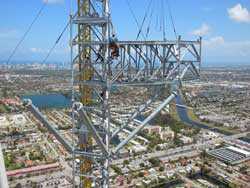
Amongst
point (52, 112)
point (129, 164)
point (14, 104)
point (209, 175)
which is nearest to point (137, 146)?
point (129, 164)

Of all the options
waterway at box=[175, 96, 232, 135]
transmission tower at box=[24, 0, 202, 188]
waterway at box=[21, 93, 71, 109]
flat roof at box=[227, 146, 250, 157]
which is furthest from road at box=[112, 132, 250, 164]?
waterway at box=[21, 93, 71, 109]

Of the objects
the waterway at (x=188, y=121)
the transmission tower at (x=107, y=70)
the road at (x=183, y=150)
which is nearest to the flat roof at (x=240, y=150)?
the road at (x=183, y=150)

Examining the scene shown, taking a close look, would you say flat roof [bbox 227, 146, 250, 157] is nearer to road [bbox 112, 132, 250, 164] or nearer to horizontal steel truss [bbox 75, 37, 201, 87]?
road [bbox 112, 132, 250, 164]

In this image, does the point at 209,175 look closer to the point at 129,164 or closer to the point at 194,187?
the point at 194,187

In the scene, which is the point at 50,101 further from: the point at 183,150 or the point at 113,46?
the point at 113,46

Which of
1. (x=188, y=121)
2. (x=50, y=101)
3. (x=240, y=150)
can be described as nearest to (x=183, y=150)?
(x=240, y=150)

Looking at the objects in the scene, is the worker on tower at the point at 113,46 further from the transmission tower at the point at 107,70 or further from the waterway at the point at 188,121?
the waterway at the point at 188,121

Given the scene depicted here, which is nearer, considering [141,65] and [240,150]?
[141,65]

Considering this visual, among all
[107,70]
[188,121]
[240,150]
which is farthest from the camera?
[188,121]
